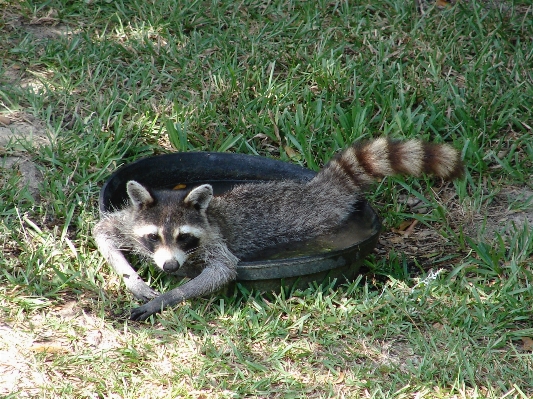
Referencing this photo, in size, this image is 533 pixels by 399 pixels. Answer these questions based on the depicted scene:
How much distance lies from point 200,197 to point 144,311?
2.81 feet

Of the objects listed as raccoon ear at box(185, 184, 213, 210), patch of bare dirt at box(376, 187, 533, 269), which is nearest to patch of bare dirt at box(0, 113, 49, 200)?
raccoon ear at box(185, 184, 213, 210)

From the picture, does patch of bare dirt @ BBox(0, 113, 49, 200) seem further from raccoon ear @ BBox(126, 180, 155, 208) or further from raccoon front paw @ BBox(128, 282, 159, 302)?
raccoon front paw @ BBox(128, 282, 159, 302)

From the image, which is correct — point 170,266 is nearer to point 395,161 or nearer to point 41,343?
point 41,343

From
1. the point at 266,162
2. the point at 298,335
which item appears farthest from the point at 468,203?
the point at 298,335

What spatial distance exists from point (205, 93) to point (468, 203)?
232 centimetres

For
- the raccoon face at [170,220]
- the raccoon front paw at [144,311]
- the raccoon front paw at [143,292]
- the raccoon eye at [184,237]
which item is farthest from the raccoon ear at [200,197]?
the raccoon front paw at [144,311]

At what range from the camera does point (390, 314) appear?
15.9 ft

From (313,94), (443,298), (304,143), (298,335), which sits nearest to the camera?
(298,335)

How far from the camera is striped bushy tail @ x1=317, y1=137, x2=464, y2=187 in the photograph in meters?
5.55

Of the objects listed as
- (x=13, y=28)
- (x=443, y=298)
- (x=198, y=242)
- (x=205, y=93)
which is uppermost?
(x=13, y=28)

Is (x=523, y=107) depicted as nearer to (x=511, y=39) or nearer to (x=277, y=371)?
(x=511, y=39)

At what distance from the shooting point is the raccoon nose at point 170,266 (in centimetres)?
483

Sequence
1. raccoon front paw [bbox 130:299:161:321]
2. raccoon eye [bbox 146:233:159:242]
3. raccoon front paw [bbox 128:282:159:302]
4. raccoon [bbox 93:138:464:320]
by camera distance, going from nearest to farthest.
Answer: raccoon front paw [bbox 130:299:161:321]
raccoon front paw [bbox 128:282:159:302]
raccoon [bbox 93:138:464:320]
raccoon eye [bbox 146:233:159:242]

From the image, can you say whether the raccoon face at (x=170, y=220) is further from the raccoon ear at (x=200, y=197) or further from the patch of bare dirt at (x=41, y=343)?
the patch of bare dirt at (x=41, y=343)
